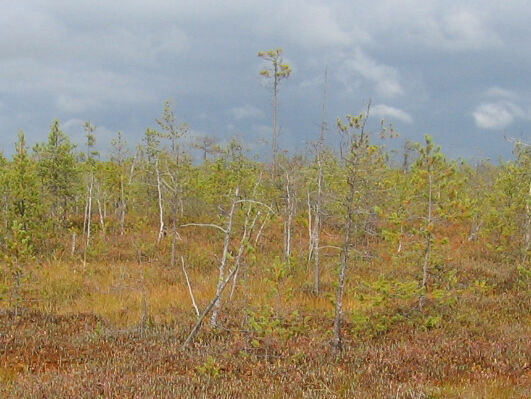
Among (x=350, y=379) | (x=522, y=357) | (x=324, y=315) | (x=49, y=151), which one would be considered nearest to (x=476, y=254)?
(x=324, y=315)

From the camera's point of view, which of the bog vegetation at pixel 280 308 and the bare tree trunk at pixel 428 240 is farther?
the bare tree trunk at pixel 428 240

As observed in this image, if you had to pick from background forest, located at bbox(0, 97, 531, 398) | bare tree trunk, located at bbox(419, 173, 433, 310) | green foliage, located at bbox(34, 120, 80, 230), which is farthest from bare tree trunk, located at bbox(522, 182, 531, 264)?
green foliage, located at bbox(34, 120, 80, 230)

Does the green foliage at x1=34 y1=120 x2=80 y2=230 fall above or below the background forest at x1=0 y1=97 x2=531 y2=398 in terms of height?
above

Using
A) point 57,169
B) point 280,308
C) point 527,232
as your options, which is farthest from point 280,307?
point 57,169

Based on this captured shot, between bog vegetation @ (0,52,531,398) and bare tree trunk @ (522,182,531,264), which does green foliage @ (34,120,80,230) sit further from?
bare tree trunk @ (522,182,531,264)

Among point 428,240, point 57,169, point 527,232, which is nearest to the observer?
point 428,240

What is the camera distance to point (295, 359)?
22.8 feet

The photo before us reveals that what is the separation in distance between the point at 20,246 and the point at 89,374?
16.2ft

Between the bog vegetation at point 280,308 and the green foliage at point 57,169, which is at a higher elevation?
the green foliage at point 57,169

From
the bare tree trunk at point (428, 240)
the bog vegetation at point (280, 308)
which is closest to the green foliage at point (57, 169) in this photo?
the bog vegetation at point (280, 308)

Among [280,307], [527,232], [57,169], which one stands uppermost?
[57,169]

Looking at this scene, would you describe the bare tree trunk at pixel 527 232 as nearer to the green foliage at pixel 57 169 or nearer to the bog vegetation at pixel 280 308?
the bog vegetation at pixel 280 308

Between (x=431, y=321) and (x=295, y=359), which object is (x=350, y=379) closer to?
(x=295, y=359)

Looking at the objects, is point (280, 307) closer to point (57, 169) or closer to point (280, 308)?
point (280, 308)
